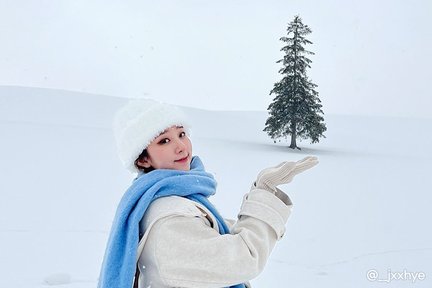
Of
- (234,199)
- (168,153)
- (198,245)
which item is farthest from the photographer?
(234,199)

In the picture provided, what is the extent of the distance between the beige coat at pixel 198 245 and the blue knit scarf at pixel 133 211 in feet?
0.10

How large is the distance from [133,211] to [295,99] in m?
17.7

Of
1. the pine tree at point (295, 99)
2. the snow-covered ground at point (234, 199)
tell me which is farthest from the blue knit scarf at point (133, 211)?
the pine tree at point (295, 99)

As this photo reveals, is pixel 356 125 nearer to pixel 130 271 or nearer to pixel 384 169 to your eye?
pixel 384 169

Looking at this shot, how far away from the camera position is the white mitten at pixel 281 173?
5.41 ft

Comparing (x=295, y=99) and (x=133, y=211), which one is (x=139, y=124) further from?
(x=295, y=99)

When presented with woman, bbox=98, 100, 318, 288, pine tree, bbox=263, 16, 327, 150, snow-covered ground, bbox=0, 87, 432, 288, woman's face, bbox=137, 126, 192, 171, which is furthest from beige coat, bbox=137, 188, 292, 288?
pine tree, bbox=263, 16, 327, 150

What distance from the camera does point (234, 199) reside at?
8.74 meters

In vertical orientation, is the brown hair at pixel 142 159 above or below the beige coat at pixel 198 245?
above

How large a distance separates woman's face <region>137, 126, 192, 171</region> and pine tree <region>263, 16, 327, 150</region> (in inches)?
679

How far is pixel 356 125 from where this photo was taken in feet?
86.1

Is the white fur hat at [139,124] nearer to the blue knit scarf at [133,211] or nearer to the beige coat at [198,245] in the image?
the blue knit scarf at [133,211]

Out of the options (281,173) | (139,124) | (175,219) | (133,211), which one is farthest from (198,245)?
(139,124)

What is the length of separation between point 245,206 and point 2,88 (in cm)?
2353
